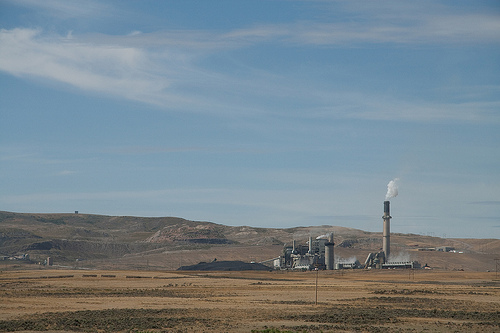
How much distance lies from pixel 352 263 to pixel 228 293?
113 metres

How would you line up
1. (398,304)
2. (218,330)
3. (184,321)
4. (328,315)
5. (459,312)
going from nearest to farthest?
(218,330)
(184,321)
(328,315)
(459,312)
(398,304)

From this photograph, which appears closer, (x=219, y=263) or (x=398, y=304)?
(x=398, y=304)

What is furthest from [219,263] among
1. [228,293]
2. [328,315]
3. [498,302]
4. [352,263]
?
[328,315]

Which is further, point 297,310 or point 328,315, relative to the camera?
point 297,310

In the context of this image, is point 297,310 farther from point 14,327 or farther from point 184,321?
point 14,327

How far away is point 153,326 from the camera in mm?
52062

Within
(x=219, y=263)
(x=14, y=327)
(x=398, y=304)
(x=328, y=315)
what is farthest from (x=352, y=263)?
(x=14, y=327)

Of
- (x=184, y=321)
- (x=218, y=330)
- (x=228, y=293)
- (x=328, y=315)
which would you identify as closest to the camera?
(x=218, y=330)

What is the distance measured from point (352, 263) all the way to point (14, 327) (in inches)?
6187

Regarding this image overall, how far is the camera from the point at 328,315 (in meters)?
60.2

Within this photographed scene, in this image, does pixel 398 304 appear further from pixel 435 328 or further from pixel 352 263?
pixel 352 263

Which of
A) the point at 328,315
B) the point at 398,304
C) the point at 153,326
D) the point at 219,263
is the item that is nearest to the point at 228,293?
the point at 398,304

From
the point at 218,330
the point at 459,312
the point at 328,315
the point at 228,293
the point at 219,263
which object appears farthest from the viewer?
the point at 219,263

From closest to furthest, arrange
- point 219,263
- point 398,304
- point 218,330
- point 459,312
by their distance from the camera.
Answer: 1. point 218,330
2. point 459,312
3. point 398,304
4. point 219,263
